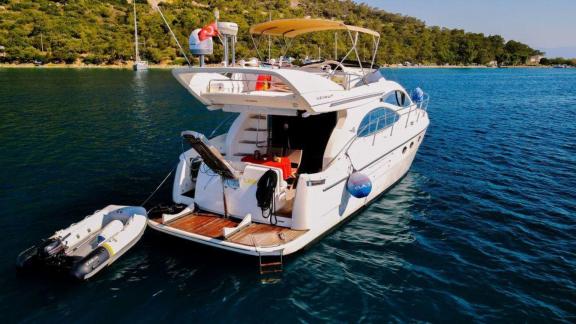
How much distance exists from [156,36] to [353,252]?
106362 mm

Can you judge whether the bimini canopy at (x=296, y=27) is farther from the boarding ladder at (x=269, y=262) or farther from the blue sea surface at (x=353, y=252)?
the boarding ladder at (x=269, y=262)

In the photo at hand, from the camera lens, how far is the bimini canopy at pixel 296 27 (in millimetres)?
10070

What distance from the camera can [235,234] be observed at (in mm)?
7859

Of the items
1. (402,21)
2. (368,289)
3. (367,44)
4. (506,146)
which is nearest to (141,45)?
(367,44)

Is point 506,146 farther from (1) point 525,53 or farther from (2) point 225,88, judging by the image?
(1) point 525,53

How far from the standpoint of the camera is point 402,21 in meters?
189

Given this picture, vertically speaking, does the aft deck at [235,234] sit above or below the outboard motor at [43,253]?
above

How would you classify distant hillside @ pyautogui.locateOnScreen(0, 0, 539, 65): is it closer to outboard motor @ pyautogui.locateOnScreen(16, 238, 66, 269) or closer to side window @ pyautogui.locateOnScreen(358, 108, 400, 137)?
side window @ pyautogui.locateOnScreen(358, 108, 400, 137)

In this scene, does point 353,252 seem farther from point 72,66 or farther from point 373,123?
point 72,66

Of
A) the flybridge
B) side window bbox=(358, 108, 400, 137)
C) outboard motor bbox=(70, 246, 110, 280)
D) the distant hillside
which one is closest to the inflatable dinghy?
outboard motor bbox=(70, 246, 110, 280)

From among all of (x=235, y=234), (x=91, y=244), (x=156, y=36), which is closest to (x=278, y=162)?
(x=235, y=234)

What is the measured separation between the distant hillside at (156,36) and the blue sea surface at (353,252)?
238ft

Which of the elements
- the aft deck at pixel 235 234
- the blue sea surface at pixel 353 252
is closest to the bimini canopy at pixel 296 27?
the blue sea surface at pixel 353 252

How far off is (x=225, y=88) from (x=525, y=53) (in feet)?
594
